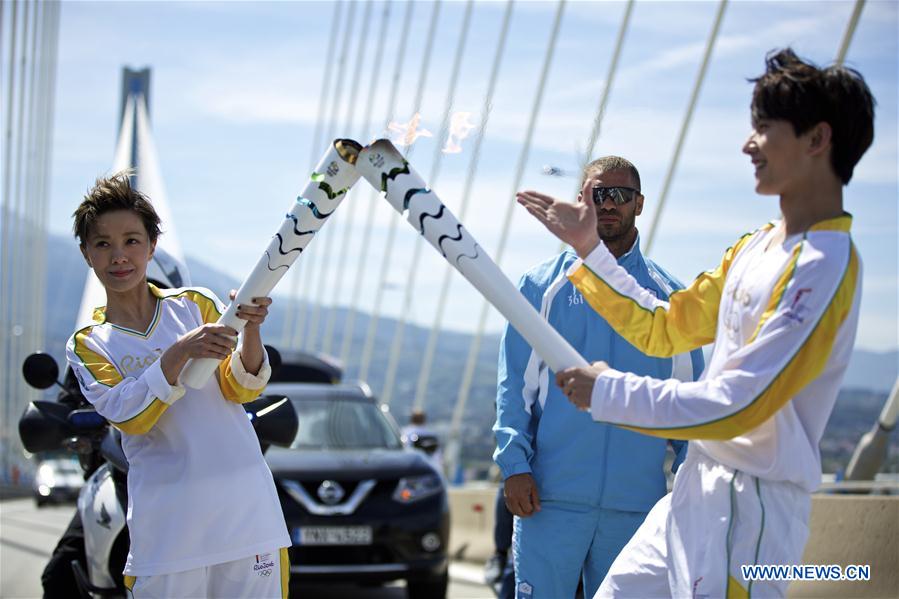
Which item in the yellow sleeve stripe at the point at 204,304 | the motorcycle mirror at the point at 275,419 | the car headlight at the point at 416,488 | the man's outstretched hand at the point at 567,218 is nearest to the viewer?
the man's outstretched hand at the point at 567,218

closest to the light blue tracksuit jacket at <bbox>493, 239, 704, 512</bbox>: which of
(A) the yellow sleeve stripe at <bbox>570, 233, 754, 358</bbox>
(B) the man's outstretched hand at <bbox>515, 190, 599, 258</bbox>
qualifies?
(A) the yellow sleeve stripe at <bbox>570, 233, 754, 358</bbox>

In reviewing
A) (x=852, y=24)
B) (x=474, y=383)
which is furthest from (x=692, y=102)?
(x=474, y=383)

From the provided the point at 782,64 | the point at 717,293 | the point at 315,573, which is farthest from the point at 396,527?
the point at 782,64

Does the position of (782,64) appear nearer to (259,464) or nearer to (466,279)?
(466,279)

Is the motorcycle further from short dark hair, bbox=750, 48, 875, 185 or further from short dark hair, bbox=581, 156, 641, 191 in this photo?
short dark hair, bbox=750, 48, 875, 185

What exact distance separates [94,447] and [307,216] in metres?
3.09

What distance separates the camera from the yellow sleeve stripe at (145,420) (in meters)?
3.75

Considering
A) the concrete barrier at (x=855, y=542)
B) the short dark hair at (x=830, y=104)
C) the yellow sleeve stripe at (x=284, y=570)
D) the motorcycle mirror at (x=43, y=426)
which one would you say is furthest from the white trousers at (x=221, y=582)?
the concrete barrier at (x=855, y=542)

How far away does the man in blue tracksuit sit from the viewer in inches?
175

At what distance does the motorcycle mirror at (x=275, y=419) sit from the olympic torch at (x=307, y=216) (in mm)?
1567

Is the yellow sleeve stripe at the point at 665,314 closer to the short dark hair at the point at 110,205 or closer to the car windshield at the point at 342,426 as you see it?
the short dark hair at the point at 110,205

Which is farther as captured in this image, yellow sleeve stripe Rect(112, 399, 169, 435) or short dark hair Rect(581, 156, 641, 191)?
short dark hair Rect(581, 156, 641, 191)

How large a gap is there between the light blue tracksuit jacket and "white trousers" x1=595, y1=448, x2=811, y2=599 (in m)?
1.25

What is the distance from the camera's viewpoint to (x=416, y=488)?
29.8 ft
